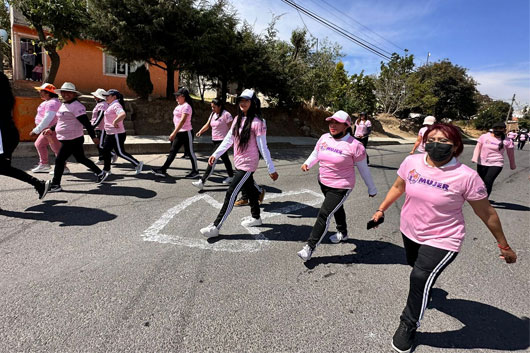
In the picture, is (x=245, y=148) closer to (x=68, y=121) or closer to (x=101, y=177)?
(x=68, y=121)

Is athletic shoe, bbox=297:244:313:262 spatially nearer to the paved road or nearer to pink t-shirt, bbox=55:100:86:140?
the paved road

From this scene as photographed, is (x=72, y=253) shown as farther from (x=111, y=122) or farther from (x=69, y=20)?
(x=69, y=20)

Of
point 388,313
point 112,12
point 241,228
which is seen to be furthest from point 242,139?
point 112,12

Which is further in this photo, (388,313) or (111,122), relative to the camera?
(111,122)

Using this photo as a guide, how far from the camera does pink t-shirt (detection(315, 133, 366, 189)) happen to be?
11.0 feet

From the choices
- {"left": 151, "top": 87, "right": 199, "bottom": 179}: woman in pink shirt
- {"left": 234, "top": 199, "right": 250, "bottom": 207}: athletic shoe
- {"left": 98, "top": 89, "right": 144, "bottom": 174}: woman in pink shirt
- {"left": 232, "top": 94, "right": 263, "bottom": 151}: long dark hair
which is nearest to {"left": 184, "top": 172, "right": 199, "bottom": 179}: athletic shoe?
{"left": 151, "top": 87, "right": 199, "bottom": 179}: woman in pink shirt

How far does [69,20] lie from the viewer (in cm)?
1068

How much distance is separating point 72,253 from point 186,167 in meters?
4.80

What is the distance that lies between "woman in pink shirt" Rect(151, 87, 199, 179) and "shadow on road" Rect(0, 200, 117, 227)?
229 centimetres

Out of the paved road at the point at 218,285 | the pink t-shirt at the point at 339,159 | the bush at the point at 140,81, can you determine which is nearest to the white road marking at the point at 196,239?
the paved road at the point at 218,285

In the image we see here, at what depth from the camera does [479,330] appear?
2.53 m

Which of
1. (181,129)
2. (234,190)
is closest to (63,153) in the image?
(181,129)

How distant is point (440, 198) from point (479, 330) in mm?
1284

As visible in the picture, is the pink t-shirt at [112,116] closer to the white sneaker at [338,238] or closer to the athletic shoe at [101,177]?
the athletic shoe at [101,177]
